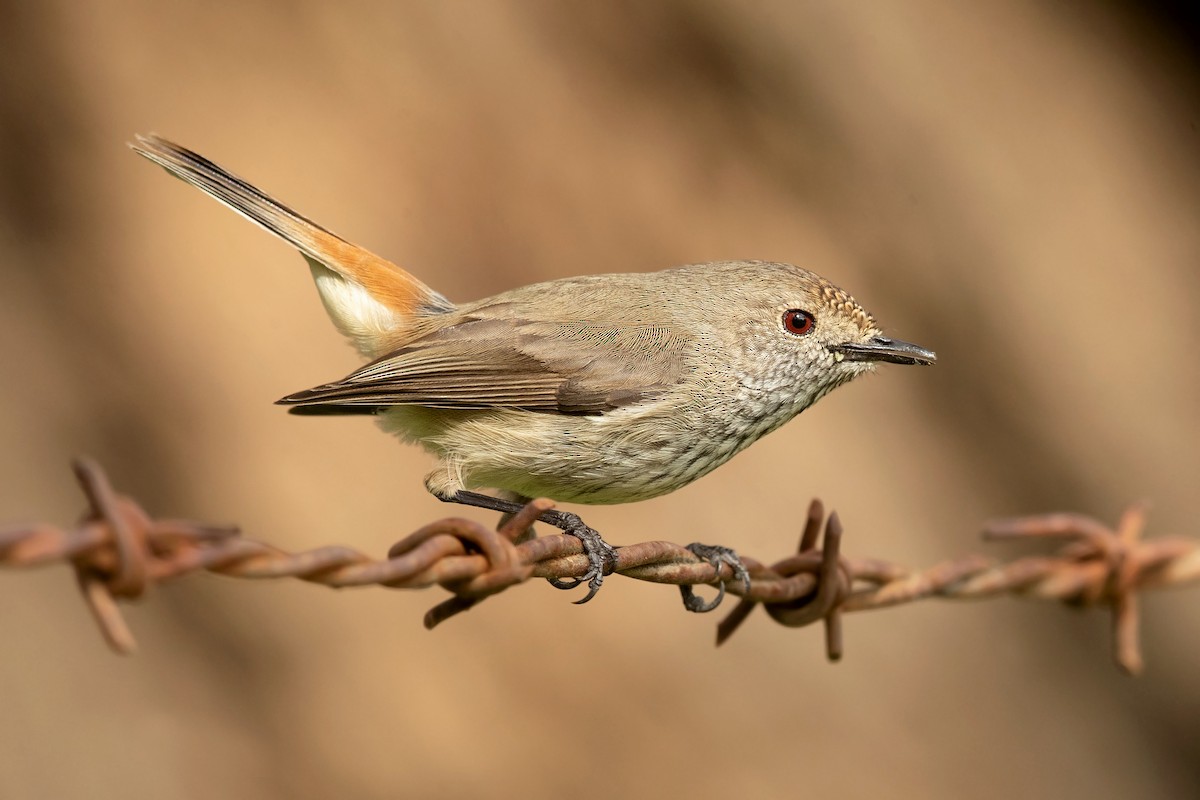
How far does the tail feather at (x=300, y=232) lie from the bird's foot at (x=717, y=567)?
1444 millimetres

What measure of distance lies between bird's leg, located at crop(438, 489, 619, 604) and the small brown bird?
0.03ft

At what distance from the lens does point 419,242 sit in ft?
21.0

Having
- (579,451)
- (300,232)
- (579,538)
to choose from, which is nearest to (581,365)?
(579,451)

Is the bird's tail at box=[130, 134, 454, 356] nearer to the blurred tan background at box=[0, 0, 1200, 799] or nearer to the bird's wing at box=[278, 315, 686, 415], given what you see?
the bird's wing at box=[278, 315, 686, 415]

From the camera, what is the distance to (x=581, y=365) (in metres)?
3.77

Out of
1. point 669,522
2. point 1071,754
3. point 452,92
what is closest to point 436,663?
point 669,522

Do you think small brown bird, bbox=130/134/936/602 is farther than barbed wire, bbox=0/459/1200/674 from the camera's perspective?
Yes

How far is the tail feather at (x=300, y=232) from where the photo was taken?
4043mm

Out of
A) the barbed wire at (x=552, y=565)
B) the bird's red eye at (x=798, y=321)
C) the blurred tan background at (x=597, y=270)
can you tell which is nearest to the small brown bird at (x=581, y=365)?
the bird's red eye at (x=798, y=321)

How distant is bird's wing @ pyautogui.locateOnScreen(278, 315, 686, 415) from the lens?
11.8 ft

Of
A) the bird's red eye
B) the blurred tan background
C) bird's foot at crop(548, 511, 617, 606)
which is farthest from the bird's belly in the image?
the blurred tan background

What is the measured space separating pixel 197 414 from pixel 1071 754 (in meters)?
5.48

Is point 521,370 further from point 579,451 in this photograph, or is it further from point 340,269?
point 340,269

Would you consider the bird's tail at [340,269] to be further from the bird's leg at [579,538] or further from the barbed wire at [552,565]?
the barbed wire at [552,565]
